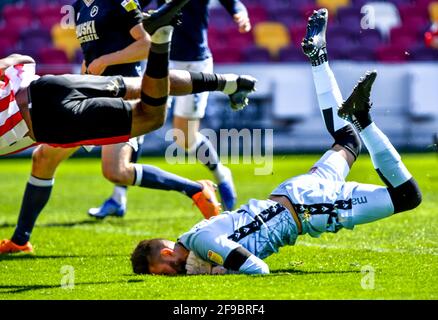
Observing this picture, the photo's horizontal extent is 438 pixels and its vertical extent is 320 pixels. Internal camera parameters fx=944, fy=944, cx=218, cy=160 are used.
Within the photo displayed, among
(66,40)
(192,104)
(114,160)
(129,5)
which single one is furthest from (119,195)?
(66,40)

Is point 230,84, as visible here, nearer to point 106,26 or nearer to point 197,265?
point 106,26

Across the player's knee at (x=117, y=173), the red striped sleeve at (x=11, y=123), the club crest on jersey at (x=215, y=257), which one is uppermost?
the red striped sleeve at (x=11, y=123)

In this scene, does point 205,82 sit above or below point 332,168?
above

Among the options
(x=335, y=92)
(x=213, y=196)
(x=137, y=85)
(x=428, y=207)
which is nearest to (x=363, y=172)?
(x=428, y=207)

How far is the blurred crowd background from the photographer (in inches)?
715

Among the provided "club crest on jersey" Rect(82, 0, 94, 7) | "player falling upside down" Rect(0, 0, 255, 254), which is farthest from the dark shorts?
"club crest on jersey" Rect(82, 0, 94, 7)

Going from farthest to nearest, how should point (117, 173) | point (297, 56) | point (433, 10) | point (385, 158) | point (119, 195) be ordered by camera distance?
point (433, 10) → point (297, 56) → point (119, 195) → point (117, 173) → point (385, 158)

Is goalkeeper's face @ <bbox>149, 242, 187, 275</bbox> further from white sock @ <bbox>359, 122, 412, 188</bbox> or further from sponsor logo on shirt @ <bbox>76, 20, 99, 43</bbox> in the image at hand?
sponsor logo on shirt @ <bbox>76, 20, 99, 43</bbox>

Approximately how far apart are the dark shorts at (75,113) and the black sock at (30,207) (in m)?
1.75

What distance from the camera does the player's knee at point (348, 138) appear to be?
6477 mm

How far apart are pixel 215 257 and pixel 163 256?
435mm

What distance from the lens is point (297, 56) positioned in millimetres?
20328

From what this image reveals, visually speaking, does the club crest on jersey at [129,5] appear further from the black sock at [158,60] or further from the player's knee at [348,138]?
the black sock at [158,60]

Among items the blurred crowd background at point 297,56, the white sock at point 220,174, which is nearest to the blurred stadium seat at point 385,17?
the blurred crowd background at point 297,56
